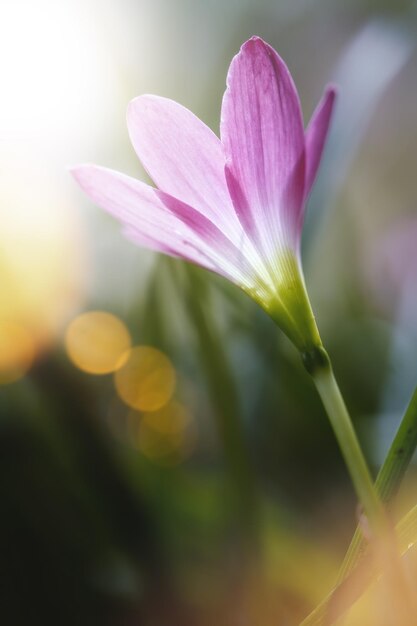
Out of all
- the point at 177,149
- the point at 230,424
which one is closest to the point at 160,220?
the point at 177,149

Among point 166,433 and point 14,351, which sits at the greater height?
point 14,351

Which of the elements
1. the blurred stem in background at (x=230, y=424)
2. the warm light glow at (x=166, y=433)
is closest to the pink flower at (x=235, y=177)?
the blurred stem in background at (x=230, y=424)

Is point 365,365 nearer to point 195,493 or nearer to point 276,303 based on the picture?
point 195,493

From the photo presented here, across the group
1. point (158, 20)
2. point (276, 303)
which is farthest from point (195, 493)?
point (158, 20)

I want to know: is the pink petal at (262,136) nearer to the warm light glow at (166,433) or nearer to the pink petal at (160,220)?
the pink petal at (160,220)

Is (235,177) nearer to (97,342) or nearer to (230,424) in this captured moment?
(230,424)

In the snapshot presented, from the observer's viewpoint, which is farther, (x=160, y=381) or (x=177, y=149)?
(x=160, y=381)
